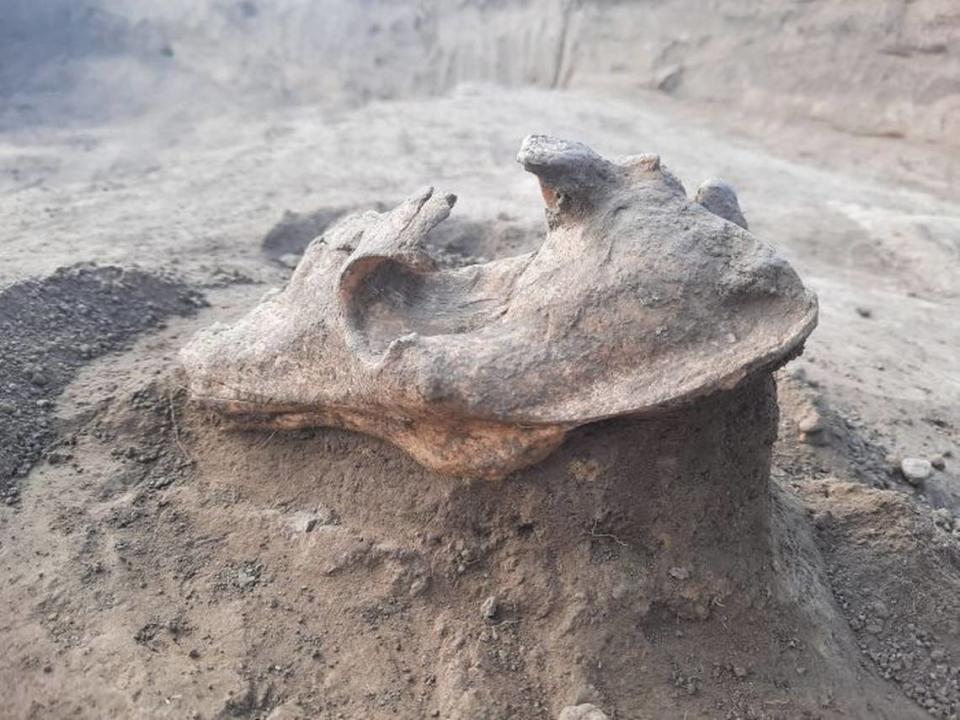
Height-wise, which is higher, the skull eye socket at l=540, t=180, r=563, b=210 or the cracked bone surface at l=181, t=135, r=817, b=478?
the skull eye socket at l=540, t=180, r=563, b=210

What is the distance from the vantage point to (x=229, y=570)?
2.73m

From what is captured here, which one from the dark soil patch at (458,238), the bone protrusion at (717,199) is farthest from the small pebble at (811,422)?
the dark soil patch at (458,238)

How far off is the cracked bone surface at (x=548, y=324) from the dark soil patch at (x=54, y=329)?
0.96 metres

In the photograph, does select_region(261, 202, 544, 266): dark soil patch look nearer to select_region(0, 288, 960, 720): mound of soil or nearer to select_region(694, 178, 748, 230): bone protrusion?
select_region(694, 178, 748, 230): bone protrusion

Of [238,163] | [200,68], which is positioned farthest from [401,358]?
[200,68]

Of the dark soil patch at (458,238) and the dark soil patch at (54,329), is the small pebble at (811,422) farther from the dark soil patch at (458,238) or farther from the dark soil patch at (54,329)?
the dark soil patch at (54,329)

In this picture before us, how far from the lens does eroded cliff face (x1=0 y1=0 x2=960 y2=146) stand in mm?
8633

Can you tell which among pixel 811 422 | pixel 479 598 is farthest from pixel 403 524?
pixel 811 422

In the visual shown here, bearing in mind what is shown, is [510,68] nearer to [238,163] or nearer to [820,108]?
[820,108]

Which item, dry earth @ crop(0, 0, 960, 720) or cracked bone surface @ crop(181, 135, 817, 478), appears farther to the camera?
dry earth @ crop(0, 0, 960, 720)

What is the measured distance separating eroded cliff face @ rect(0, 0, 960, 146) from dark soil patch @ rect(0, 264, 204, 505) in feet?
21.8

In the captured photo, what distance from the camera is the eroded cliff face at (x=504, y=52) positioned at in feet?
28.3

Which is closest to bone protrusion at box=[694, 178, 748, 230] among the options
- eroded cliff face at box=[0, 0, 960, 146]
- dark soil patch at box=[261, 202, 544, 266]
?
dark soil patch at box=[261, 202, 544, 266]

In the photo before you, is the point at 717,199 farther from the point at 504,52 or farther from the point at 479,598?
the point at 504,52
